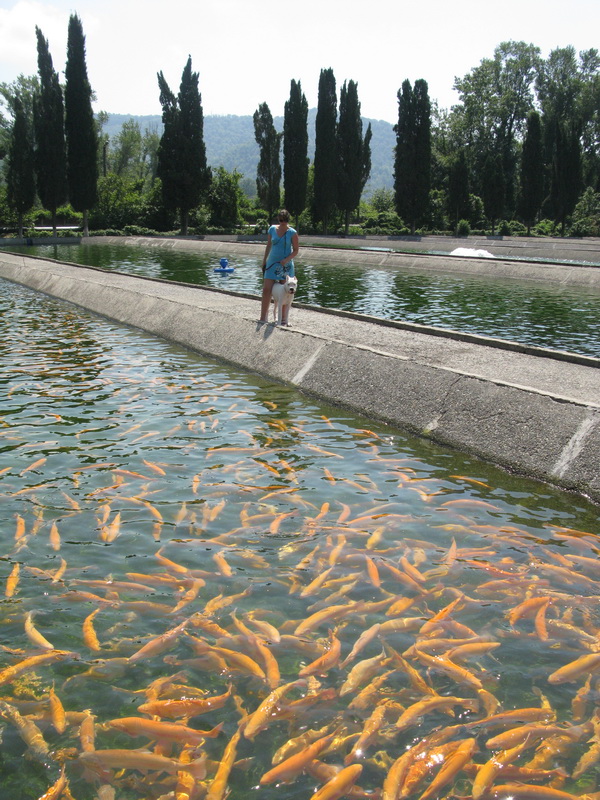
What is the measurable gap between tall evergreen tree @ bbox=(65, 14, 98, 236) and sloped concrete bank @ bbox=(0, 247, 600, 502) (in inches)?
1382

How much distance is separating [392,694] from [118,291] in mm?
14178

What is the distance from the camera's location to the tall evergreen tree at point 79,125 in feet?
147

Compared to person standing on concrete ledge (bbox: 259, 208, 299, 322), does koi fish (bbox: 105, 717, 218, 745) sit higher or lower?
lower

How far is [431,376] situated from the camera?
7980mm

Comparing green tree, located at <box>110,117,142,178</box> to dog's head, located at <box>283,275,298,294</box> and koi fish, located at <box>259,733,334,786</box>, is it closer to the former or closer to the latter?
dog's head, located at <box>283,275,298,294</box>

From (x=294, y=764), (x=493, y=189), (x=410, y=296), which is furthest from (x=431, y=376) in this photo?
(x=493, y=189)

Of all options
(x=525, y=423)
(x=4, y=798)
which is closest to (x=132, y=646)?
(x=4, y=798)

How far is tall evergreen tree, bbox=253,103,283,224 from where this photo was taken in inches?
1978

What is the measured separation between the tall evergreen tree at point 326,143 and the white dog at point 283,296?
40168 mm

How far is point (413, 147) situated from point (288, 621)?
4910 centimetres

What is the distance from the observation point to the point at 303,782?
304 cm

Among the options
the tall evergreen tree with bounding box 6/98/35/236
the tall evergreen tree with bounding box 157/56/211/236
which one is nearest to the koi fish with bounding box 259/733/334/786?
the tall evergreen tree with bounding box 6/98/35/236

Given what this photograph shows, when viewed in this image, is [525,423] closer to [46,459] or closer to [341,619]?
[341,619]

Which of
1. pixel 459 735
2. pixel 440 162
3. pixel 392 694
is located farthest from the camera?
pixel 440 162
